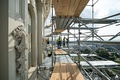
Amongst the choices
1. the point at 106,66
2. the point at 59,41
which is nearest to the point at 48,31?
the point at 59,41

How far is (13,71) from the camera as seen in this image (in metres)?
2.19

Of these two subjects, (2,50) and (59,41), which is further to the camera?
(59,41)

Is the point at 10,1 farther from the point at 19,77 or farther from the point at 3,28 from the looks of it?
the point at 19,77

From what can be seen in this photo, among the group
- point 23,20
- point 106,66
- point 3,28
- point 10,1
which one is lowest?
point 106,66

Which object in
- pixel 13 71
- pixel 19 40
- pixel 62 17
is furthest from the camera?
pixel 62 17

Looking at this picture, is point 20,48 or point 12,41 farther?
point 20,48

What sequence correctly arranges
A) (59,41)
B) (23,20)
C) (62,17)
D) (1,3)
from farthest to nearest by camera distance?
(59,41), (62,17), (23,20), (1,3)

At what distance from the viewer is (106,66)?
4.32m

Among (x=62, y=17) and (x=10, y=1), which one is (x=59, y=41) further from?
(x=10, y=1)

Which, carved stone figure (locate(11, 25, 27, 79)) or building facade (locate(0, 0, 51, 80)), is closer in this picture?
building facade (locate(0, 0, 51, 80))

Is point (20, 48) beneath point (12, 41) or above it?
beneath

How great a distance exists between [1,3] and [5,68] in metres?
0.94

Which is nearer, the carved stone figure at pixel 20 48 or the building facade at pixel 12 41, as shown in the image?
the building facade at pixel 12 41

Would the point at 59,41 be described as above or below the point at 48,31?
below
